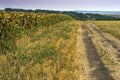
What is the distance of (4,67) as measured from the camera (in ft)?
43.7

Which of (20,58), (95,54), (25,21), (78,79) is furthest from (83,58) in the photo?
(25,21)

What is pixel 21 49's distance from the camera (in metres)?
18.6

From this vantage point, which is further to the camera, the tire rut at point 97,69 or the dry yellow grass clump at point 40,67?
the tire rut at point 97,69

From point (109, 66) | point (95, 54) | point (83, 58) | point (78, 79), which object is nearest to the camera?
point (78, 79)

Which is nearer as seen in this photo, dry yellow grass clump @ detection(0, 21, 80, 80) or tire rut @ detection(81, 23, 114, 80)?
dry yellow grass clump @ detection(0, 21, 80, 80)

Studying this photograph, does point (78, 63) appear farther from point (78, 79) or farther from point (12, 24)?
point (12, 24)

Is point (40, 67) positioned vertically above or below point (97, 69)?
above

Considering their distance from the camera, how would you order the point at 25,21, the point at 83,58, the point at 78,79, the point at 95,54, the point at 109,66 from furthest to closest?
1. the point at 25,21
2. the point at 95,54
3. the point at 83,58
4. the point at 109,66
5. the point at 78,79

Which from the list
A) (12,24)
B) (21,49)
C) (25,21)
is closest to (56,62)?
(21,49)

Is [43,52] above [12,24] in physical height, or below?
below

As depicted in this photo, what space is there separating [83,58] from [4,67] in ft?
17.9

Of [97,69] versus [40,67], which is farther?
[97,69]

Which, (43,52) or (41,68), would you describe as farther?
(43,52)

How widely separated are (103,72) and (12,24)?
26.7 ft
